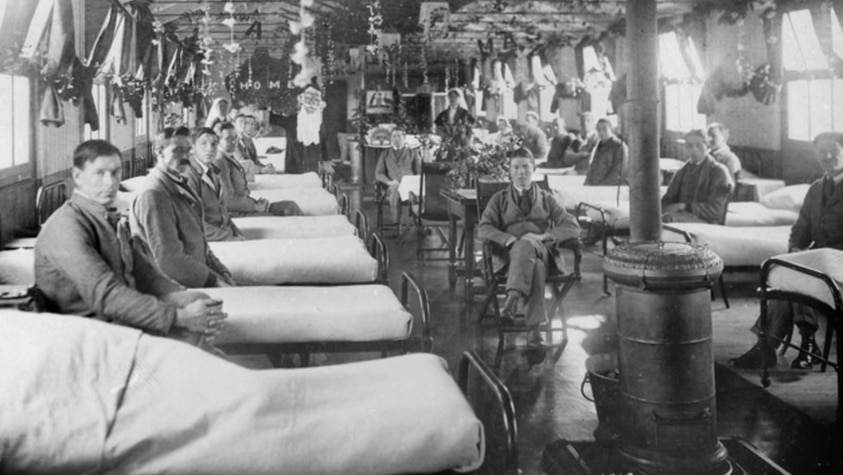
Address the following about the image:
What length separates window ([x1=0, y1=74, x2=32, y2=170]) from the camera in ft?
22.2

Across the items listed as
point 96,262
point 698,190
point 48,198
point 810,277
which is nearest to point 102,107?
point 48,198

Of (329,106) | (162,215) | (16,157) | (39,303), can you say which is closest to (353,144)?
(329,106)

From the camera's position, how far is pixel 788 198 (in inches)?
331

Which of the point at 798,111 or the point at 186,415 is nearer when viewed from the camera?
the point at 186,415

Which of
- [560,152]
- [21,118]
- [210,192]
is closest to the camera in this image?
[210,192]

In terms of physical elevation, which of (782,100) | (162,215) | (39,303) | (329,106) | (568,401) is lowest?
(568,401)

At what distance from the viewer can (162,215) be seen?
16.0 ft

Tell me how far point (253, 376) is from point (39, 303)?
4.13 ft

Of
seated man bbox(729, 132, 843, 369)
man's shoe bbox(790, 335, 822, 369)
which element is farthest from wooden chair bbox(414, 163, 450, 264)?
man's shoe bbox(790, 335, 822, 369)

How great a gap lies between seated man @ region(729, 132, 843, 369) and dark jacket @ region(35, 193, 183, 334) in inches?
143

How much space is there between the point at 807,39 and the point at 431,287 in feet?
18.1

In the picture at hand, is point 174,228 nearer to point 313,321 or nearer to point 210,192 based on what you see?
point 313,321

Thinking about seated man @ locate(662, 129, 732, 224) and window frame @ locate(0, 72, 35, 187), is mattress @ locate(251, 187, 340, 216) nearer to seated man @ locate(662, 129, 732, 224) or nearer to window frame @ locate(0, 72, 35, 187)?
window frame @ locate(0, 72, 35, 187)

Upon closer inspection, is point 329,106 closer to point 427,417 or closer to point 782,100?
point 782,100
